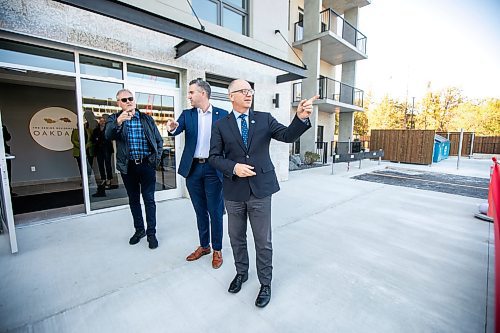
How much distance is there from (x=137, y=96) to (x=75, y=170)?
4223mm

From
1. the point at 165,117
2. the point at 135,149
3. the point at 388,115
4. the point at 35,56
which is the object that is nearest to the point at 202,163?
the point at 135,149

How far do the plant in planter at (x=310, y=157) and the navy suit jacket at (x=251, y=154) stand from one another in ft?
30.8

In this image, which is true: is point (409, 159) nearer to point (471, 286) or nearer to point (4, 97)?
point (471, 286)

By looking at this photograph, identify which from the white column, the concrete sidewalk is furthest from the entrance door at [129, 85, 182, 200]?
the white column

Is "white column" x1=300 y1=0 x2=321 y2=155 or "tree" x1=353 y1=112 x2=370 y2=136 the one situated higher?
"white column" x1=300 y1=0 x2=321 y2=155

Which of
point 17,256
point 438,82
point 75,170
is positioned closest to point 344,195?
point 17,256

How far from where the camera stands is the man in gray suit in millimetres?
1785

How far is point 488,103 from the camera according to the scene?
83.1ft

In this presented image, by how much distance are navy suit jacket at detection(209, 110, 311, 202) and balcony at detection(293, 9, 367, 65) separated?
438 inches

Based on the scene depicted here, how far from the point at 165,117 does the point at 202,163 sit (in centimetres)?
278

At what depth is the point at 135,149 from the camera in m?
2.63

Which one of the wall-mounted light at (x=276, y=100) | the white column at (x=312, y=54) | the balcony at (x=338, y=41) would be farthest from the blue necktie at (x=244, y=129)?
the balcony at (x=338, y=41)

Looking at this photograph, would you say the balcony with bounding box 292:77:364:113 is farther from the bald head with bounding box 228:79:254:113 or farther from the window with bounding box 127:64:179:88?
the bald head with bounding box 228:79:254:113

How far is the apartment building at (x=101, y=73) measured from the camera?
312 cm
